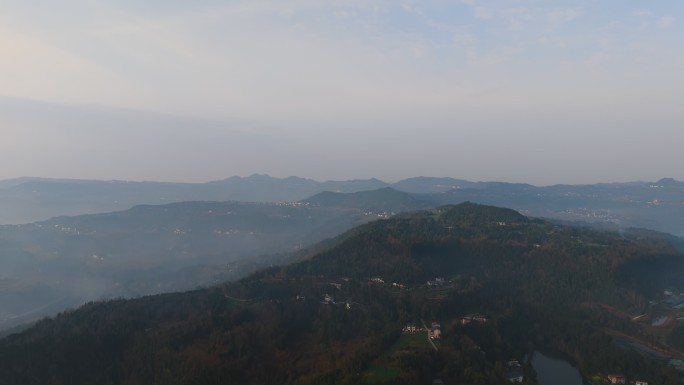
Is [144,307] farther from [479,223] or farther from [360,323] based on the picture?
[479,223]

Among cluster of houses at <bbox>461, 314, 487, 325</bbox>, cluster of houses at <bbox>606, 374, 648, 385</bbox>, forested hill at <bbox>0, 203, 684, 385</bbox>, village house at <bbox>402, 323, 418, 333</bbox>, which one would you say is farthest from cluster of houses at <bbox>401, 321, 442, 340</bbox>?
cluster of houses at <bbox>606, 374, 648, 385</bbox>

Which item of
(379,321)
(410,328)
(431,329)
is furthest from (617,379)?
(379,321)

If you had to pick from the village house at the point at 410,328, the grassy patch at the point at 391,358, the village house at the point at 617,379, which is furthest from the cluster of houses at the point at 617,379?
the village house at the point at 410,328

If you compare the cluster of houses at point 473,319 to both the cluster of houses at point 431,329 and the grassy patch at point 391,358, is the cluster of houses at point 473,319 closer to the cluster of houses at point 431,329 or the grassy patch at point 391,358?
the cluster of houses at point 431,329

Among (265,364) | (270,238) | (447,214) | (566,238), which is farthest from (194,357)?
(270,238)

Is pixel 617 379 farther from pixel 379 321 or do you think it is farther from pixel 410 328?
pixel 379 321

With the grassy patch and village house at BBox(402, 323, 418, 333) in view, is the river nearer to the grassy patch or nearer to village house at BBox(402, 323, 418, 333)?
the grassy patch
